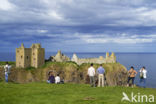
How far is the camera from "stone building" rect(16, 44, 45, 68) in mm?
89562

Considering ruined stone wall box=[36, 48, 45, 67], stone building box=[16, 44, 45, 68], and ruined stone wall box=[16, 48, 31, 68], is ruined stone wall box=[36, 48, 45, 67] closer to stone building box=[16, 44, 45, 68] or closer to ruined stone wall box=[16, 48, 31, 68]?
stone building box=[16, 44, 45, 68]

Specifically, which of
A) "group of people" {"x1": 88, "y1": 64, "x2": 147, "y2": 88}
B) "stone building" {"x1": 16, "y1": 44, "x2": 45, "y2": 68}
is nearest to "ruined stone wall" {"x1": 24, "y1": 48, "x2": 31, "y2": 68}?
"stone building" {"x1": 16, "y1": 44, "x2": 45, "y2": 68}

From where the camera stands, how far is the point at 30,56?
92.2 m

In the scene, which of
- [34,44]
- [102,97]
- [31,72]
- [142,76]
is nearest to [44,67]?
[31,72]

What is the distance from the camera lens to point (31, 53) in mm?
92688

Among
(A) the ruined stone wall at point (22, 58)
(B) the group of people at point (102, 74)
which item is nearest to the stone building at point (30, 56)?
(A) the ruined stone wall at point (22, 58)

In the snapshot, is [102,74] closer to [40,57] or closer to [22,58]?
[22,58]

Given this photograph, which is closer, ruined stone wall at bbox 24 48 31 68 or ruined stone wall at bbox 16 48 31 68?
ruined stone wall at bbox 16 48 31 68

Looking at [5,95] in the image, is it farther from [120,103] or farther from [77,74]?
[77,74]

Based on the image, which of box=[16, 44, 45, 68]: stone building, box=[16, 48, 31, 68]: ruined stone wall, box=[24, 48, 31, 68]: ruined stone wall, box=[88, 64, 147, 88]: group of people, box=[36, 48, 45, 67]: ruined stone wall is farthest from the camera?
box=[36, 48, 45, 67]: ruined stone wall

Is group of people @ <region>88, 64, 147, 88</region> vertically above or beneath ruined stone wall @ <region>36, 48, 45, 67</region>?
beneath

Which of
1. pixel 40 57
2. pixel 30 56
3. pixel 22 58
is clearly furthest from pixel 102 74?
pixel 30 56

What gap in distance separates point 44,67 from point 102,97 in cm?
7477

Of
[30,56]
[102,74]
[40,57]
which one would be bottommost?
[102,74]
